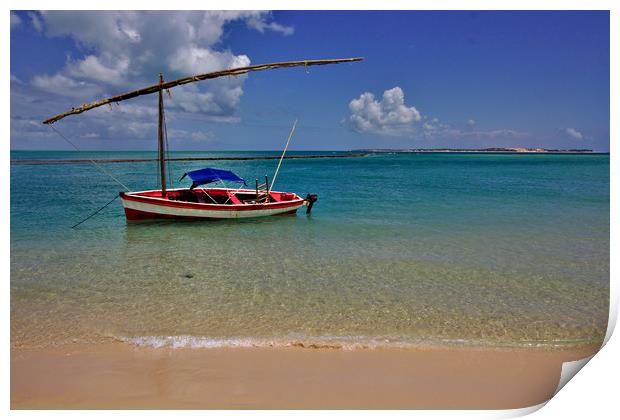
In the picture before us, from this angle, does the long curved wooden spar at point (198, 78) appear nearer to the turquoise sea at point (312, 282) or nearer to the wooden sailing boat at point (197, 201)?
the wooden sailing boat at point (197, 201)

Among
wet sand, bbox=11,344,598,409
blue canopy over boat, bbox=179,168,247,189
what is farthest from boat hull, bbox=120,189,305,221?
wet sand, bbox=11,344,598,409

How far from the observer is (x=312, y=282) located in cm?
907

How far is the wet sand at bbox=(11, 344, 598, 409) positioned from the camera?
181 inches

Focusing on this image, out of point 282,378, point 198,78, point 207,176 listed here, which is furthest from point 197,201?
point 282,378

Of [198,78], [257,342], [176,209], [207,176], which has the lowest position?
[257,342]

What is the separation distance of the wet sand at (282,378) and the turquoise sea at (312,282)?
394 mm

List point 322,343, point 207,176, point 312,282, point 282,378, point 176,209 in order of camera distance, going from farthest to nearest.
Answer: point 207,176 → point 176,209 → point 312,282 → point 322,343 → point 282,378

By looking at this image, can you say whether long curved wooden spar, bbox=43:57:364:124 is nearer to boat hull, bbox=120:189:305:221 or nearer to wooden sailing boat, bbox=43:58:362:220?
wooden sailing boat, bbox=43:58:362:220

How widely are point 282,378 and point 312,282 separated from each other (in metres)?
4.10

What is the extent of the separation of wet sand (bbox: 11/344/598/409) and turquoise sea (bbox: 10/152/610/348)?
15.5 inches

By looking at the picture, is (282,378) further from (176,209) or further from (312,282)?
(176,209)

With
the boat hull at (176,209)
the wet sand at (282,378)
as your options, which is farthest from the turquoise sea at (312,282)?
the boat hull at (176,209)
